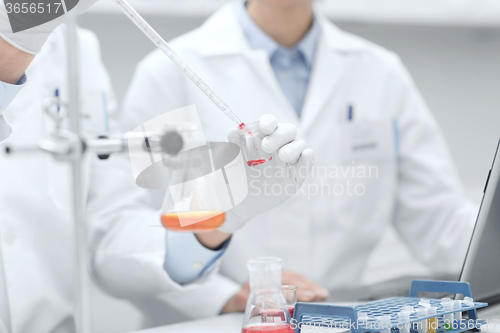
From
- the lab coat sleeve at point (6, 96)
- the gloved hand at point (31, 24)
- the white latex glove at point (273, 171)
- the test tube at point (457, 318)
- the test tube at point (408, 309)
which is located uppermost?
the gloved hand at point (31, 24)

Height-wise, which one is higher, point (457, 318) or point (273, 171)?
point (273, 171)

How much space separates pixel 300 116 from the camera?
1.29 metres

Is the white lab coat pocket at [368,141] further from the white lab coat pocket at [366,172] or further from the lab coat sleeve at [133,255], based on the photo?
the lab coat sleeve at [133,255]

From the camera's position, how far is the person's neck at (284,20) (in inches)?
51.9

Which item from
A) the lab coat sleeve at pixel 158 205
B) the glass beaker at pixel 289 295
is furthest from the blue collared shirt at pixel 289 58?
the glass beaker at pixel 289 295

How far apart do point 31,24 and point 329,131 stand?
0.84 m

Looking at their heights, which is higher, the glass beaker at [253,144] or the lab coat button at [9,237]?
the glass beaker at [253,144]

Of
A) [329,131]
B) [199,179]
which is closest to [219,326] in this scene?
[199,179]

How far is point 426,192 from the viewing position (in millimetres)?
1413

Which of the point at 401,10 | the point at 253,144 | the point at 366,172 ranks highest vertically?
the point at 401,10

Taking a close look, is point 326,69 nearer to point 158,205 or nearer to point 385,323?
point 158,205

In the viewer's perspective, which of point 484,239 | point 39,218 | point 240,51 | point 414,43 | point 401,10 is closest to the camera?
point 484,239

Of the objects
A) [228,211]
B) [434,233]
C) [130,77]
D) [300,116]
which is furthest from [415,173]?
[130,77]

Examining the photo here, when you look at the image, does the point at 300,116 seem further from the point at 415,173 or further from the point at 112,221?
the point at 112,221
